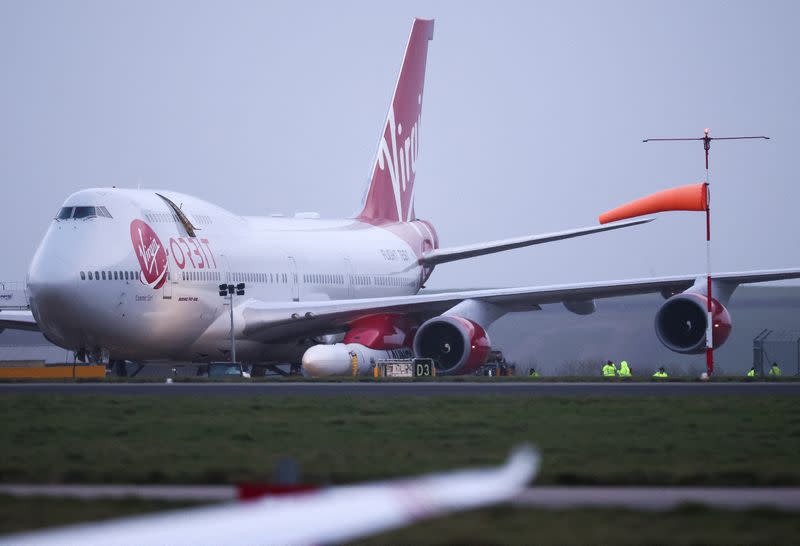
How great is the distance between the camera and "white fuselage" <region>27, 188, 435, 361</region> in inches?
1318

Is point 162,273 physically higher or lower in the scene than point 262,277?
lower

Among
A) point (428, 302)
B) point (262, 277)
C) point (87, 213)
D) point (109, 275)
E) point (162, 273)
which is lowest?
point (428, 302)

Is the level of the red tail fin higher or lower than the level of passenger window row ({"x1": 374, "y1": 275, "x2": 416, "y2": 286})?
higher

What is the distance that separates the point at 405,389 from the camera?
2852 cm

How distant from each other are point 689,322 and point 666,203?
3116mm

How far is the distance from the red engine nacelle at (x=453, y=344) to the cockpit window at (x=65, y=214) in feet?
30.8

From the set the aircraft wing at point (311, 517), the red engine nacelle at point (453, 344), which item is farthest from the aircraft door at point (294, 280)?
the aircraft wing at point (311, 517)

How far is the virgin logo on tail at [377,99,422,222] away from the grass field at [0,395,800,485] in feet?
83.1

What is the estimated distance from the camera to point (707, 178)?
35.3m

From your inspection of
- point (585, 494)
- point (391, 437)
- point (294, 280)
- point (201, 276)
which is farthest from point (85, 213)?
point (585, 494)

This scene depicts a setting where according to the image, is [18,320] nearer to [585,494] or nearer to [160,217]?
[160,217]

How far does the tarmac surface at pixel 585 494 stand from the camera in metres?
11.4

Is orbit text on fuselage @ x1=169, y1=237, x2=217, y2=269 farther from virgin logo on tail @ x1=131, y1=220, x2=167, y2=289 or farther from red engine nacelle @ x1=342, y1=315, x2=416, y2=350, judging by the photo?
red engine nacelle @ x1=342, y1=315, x2=416, y2=350

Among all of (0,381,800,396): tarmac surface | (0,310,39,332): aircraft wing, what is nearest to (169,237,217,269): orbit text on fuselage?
(0,381,800,396): tarmac surface
